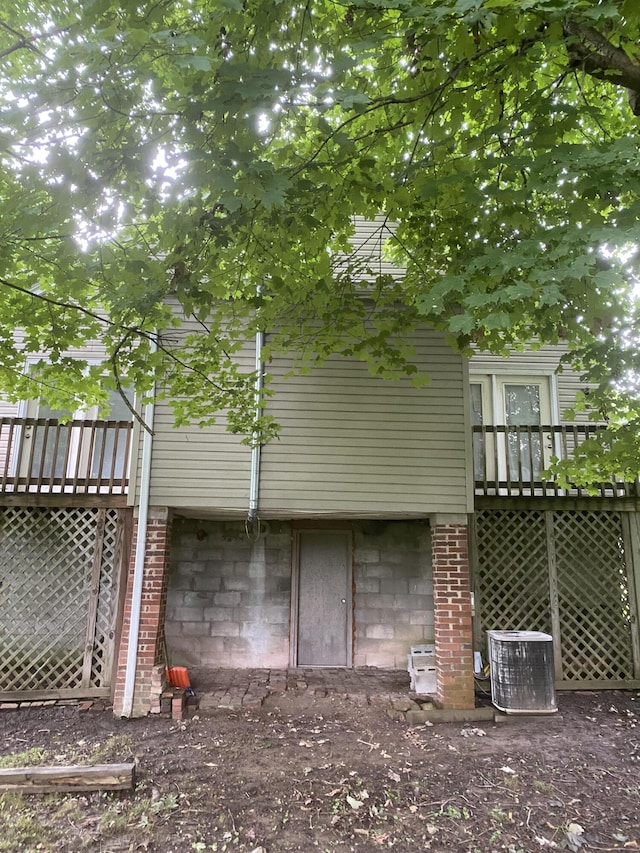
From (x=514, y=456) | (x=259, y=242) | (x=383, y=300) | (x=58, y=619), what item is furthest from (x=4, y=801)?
(x=514, y=456)

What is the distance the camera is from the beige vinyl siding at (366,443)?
6.36 meters

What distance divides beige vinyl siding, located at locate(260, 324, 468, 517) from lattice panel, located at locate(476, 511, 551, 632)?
1.58 m

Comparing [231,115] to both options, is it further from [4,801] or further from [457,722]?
[457,722]

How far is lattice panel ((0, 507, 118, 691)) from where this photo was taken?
22.0 feet

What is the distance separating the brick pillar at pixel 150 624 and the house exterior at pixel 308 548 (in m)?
0.02

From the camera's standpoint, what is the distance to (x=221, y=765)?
4.62 metres

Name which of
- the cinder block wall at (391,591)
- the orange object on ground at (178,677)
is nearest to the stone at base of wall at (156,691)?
the orange object on ground at (178,677)

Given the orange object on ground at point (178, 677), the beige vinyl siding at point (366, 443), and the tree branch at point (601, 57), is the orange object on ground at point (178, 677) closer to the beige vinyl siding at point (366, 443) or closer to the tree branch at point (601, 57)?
the beige vinyl siding at point (366, 443)

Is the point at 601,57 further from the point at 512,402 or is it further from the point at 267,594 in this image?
the point at 267,594

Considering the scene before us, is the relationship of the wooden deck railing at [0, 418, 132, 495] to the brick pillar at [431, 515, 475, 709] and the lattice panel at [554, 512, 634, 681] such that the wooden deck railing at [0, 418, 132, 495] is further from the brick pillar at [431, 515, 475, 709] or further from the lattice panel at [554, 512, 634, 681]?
the lattice panel at [554, 512, 634, 681]

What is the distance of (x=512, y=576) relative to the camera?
7.34 metres

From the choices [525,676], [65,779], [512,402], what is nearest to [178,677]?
[65,779]

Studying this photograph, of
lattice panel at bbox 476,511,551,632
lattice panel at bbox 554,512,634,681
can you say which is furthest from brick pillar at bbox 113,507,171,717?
lattice panel at bbox 554,512,634,681

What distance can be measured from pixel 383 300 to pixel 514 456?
5046 mm
